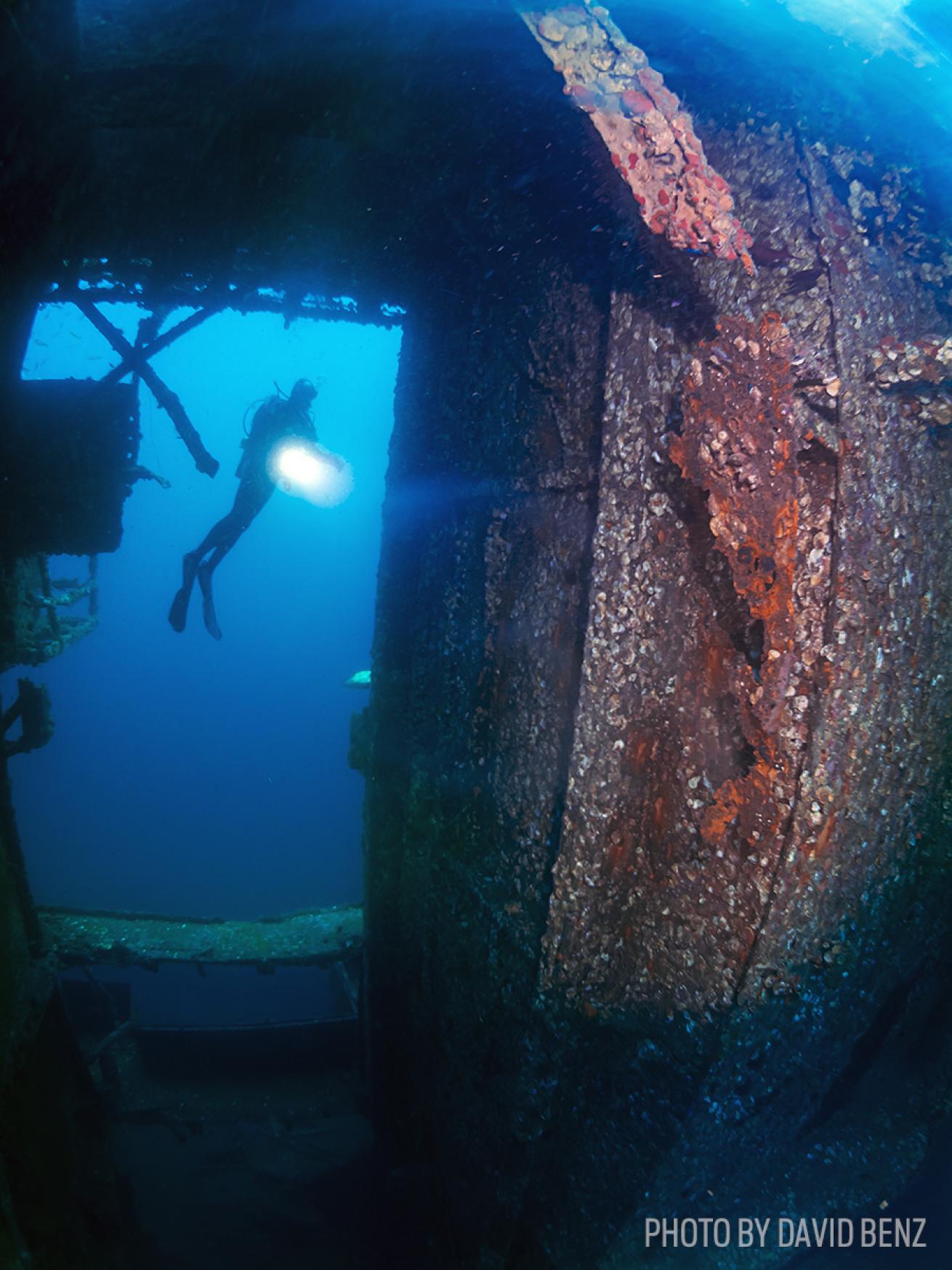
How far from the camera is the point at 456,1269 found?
2016mm

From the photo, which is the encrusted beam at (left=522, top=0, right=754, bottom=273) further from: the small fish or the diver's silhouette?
the diver's silhouette

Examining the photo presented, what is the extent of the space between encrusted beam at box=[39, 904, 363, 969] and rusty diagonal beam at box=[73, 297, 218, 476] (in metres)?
3.89

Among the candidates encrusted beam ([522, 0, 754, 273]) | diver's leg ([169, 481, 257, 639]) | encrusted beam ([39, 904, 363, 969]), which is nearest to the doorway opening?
encrusted beam ([39, 904, 363, 969])

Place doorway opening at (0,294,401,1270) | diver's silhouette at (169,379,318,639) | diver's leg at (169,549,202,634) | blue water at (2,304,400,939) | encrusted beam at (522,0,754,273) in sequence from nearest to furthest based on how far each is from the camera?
encrusted beam at (522,0,754,273), doorway opening at (0,294,401,1270), diver's leg at (169,549,202,634), diver's silhouette at (169,379,318,639), blue water at (2,304,400,939)

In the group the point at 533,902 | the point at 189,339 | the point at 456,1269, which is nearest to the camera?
the point at 533,902

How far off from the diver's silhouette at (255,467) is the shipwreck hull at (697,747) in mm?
4009

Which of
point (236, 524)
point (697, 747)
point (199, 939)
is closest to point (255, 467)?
point (236, 524)

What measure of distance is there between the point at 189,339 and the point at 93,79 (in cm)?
12025

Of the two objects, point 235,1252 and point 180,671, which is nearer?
point 235,1252

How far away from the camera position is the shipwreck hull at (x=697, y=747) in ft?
4.81

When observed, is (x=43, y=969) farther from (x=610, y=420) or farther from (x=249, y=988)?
(x=249, y=988)

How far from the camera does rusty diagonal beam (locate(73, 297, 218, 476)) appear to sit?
332cm

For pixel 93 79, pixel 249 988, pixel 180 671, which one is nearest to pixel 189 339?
pixel 180 671

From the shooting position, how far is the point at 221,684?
68.0 m
